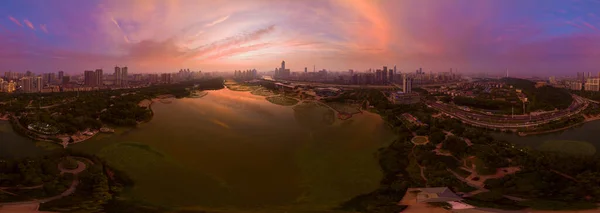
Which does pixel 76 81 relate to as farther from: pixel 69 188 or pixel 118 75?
pixel 69 188

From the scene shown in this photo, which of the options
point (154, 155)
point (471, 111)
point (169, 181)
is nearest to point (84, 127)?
point (154, 155)

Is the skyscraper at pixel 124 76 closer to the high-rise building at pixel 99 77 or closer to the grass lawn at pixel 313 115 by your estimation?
the high-rise building at pixel 99 77

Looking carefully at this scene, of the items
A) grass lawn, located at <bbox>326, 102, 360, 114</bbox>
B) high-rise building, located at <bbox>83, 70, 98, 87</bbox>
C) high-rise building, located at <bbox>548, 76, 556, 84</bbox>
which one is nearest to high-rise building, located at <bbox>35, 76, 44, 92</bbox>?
high-rise building, located at <bbox>83, 70, 98, 87</bbox>

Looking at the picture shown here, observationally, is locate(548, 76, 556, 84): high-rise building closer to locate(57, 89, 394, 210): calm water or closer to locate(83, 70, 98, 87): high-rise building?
locate(57, 89, 394, 210): calm water

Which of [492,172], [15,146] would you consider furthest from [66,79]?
[492,172]

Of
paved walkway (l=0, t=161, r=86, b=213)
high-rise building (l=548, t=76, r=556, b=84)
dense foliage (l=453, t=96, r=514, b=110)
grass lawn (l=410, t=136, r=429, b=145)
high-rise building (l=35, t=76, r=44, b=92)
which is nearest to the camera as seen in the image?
paved walkway (l=0, t=161, r=86, b=213)

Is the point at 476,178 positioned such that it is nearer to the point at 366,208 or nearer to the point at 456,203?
the point at 456,203
